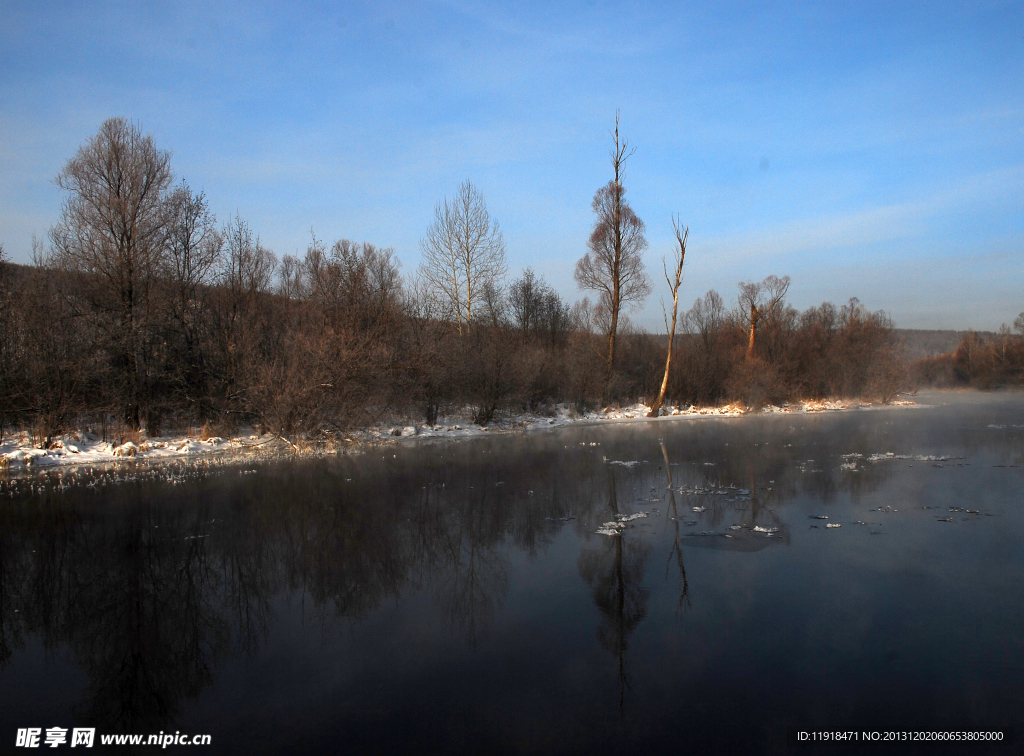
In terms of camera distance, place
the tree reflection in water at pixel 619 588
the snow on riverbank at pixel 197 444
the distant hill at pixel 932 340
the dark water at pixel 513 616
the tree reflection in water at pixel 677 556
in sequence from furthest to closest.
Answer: the distant hill at pixel 932 340, the snow on riverbank at pixel 197 444, the tree reflection in water at pixel 677 556, the tree reflection in water at pixel 619 588, the dark water at pixel 513 616

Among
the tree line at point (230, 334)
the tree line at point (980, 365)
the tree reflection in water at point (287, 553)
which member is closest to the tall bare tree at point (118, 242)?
the tree line at point (230, 334)

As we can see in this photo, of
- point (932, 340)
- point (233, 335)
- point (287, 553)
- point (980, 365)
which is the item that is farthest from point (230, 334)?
point (932, 340)

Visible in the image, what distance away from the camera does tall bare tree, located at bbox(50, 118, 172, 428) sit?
1703 centimetres

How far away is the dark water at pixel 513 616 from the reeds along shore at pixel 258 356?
7190mm

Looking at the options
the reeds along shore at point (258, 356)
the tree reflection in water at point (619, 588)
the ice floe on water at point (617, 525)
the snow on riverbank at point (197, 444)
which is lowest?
the tree reflection in water at point (619, 588)

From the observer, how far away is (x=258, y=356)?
60.2ft

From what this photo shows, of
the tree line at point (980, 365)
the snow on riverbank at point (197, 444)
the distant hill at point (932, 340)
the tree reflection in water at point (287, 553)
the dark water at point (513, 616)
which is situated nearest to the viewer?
the dark water at point (513, 616)

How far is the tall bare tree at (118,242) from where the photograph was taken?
17.0m

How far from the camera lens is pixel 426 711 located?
3.57 metres

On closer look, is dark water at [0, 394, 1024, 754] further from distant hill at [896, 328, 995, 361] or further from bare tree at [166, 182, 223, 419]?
distant hill at [896, 328, 995, 361]

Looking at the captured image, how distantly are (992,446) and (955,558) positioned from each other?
1130cm

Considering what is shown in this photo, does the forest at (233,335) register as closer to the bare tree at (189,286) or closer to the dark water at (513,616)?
the bare tree at (189,286)

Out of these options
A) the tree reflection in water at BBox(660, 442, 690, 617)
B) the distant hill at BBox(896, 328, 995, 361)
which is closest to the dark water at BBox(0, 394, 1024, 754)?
the tree reflection in water at BBox(660, 442, 690, 617)

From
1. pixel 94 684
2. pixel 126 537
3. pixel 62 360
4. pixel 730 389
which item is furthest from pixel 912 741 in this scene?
pixel 730 389
